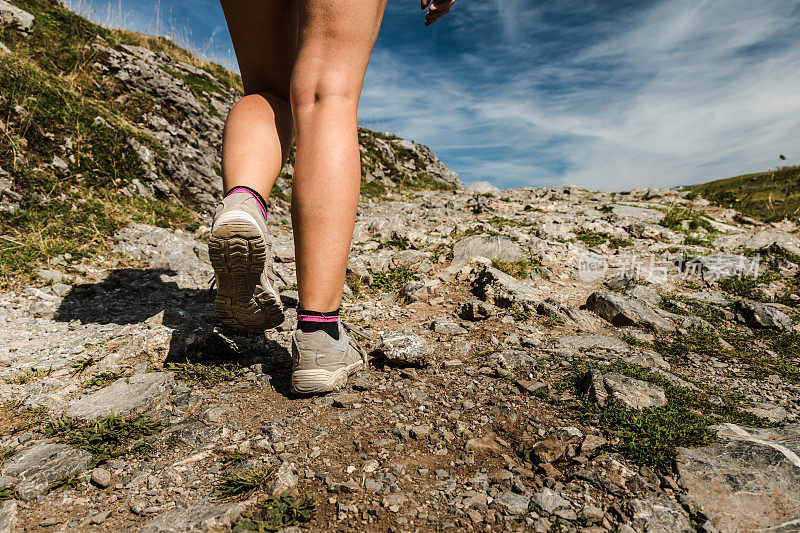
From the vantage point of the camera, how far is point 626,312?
338cm

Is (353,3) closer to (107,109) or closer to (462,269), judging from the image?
(462,269)

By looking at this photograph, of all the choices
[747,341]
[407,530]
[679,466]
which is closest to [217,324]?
[407,530]

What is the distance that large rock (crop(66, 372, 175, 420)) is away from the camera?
6.07 feet

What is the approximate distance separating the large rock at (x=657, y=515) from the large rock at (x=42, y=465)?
6.30 ft

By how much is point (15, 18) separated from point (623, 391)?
11019 millimetres

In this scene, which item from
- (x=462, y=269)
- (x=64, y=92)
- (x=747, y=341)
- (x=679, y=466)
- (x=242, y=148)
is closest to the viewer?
(x=679, y=466)

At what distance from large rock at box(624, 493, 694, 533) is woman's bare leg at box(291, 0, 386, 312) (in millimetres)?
1442

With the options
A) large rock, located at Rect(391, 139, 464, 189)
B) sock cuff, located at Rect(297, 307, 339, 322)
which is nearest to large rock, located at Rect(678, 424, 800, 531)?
sock cuff, located at Rect(297, 307, 339, 322)

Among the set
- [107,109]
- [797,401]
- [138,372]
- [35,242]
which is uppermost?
[107,109]

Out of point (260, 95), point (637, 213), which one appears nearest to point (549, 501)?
point (260, 95)

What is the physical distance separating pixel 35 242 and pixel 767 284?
821cm

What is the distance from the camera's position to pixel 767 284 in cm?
482

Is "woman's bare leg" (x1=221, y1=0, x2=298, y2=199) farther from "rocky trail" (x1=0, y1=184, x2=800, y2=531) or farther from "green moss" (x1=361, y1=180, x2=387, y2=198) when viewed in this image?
"green moss" (x1=361, y1=180, x2=387, y2=198)

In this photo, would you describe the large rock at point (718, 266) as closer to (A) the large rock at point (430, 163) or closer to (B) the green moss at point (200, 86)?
(B) the green moss at point (200, 86)
